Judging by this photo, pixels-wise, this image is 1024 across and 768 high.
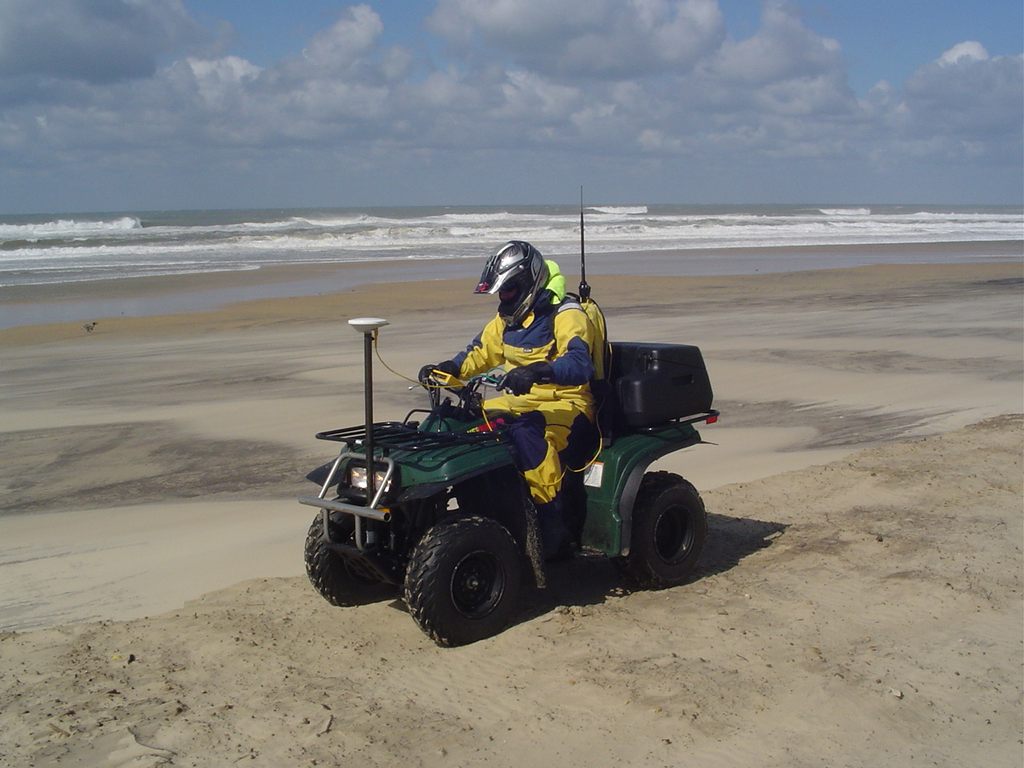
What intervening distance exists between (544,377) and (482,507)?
0.74m

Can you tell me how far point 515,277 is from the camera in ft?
17.1

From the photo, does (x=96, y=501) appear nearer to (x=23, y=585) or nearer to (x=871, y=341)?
(x=23, y=585)

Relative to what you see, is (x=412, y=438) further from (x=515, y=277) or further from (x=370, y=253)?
(x=370, y=253)

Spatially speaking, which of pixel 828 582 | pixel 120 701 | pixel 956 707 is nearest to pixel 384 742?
pixel 120 701

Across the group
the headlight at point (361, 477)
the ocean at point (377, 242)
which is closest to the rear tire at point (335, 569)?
the headlight at point (361, 477)

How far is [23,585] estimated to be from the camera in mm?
5879

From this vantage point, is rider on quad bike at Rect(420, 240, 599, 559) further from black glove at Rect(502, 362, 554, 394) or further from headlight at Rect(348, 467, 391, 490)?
headlight at Rect(348, 467, 391, 490)

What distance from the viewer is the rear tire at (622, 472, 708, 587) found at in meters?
5.40

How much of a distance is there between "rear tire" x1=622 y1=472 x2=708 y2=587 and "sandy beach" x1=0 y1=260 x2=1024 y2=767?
166 millimetres

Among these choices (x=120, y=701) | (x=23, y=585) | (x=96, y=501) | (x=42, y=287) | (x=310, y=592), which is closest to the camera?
(x=120, y=701)

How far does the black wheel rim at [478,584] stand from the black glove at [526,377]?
0.78 m

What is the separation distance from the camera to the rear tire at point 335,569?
5.03 m

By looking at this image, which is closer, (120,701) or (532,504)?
(120,701)

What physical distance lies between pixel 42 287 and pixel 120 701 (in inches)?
995
